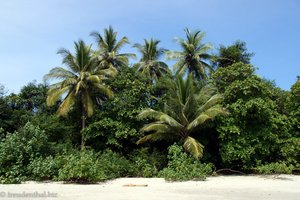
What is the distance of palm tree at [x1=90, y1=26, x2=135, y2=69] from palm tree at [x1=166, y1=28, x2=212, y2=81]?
4076 millimetres

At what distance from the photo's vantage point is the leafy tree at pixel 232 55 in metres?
27.6

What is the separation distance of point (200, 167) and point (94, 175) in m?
5.73

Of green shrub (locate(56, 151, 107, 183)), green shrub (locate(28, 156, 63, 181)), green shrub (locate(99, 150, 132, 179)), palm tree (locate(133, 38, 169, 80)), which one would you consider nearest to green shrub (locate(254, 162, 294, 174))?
green shrub (locate(99, 150, 132, 179))

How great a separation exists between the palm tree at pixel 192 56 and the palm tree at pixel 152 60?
156 cm

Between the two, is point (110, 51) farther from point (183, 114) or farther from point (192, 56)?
point (183, 114)

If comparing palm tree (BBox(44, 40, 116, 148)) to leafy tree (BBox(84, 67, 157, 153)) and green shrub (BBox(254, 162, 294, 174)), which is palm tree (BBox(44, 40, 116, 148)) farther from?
green shrub (BBox(254, 162, 294, 174))

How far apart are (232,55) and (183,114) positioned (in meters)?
9.43

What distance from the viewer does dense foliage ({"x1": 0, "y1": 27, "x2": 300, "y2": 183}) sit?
1738 cm

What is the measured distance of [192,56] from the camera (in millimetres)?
30953

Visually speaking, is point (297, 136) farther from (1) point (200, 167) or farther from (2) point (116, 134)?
(2) point (116, 134)

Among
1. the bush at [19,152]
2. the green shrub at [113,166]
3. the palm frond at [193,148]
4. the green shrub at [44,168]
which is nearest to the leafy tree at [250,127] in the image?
the palm frond at [193,148]

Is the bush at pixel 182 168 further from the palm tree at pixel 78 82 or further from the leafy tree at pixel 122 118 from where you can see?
the palm tree at pixel 78 82

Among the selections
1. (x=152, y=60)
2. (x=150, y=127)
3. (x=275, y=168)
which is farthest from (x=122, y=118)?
(x=152, y=60)

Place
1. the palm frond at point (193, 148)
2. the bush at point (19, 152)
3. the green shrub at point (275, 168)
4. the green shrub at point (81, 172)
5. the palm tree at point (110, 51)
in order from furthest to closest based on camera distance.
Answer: the palm tree at point (110, 51), the green shrub at point (275, 168), the palm frond at point (193, 148), the bush at point (19, 152), the green shrub at point (81, 172)
